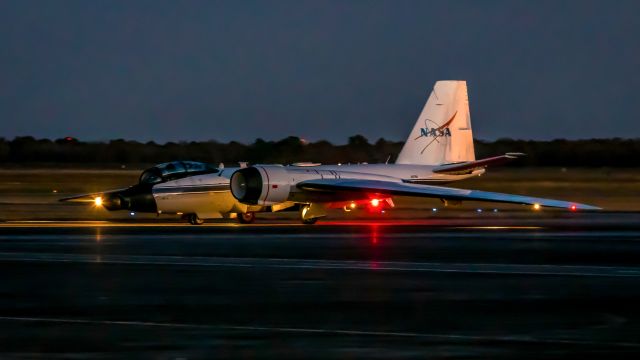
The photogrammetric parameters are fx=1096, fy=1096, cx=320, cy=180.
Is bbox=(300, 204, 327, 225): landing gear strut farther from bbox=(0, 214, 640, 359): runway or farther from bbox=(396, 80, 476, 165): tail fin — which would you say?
bbox=(0, 214, 640, 359): runway

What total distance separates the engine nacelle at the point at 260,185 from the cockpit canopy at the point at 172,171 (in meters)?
1.09

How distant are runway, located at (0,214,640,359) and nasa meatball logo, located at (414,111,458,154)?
450 inches

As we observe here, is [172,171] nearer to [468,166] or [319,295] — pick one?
[468,166]

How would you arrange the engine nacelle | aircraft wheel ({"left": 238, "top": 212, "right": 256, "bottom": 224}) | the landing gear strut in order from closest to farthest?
1. the engine nacelle
2. the landing gear strut
3. aircraft wheel ({"left": 238, "top": 212, "right": 256, "bottom": 224})

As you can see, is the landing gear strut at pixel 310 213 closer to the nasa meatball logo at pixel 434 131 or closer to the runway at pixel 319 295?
the nasa meatball logo at pixel 434 131

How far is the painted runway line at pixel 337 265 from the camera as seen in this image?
17688 mm

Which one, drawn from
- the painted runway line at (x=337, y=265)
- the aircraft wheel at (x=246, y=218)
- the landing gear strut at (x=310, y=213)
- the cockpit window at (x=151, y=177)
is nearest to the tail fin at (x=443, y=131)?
the landing gear strut at (x=310, y=213)

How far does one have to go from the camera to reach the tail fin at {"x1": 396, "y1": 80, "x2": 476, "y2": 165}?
121 ft

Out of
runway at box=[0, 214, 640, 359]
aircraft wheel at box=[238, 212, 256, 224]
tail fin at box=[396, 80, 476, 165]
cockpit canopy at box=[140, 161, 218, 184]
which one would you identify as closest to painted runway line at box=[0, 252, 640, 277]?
runway at box=[0, 214, 640, 359]

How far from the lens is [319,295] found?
14.6 meters

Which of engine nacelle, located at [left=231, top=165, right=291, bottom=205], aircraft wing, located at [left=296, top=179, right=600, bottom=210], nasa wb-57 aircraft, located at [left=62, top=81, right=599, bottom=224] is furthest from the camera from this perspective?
engine nacelle, located at [left=231, top=165, right=291, bottom=205]

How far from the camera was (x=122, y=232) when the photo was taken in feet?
86.8

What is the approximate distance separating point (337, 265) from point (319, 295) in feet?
13.0

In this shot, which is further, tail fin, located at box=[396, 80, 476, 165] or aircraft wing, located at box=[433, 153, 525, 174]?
tail fin, located at box=[396, 80, 476, 165]
